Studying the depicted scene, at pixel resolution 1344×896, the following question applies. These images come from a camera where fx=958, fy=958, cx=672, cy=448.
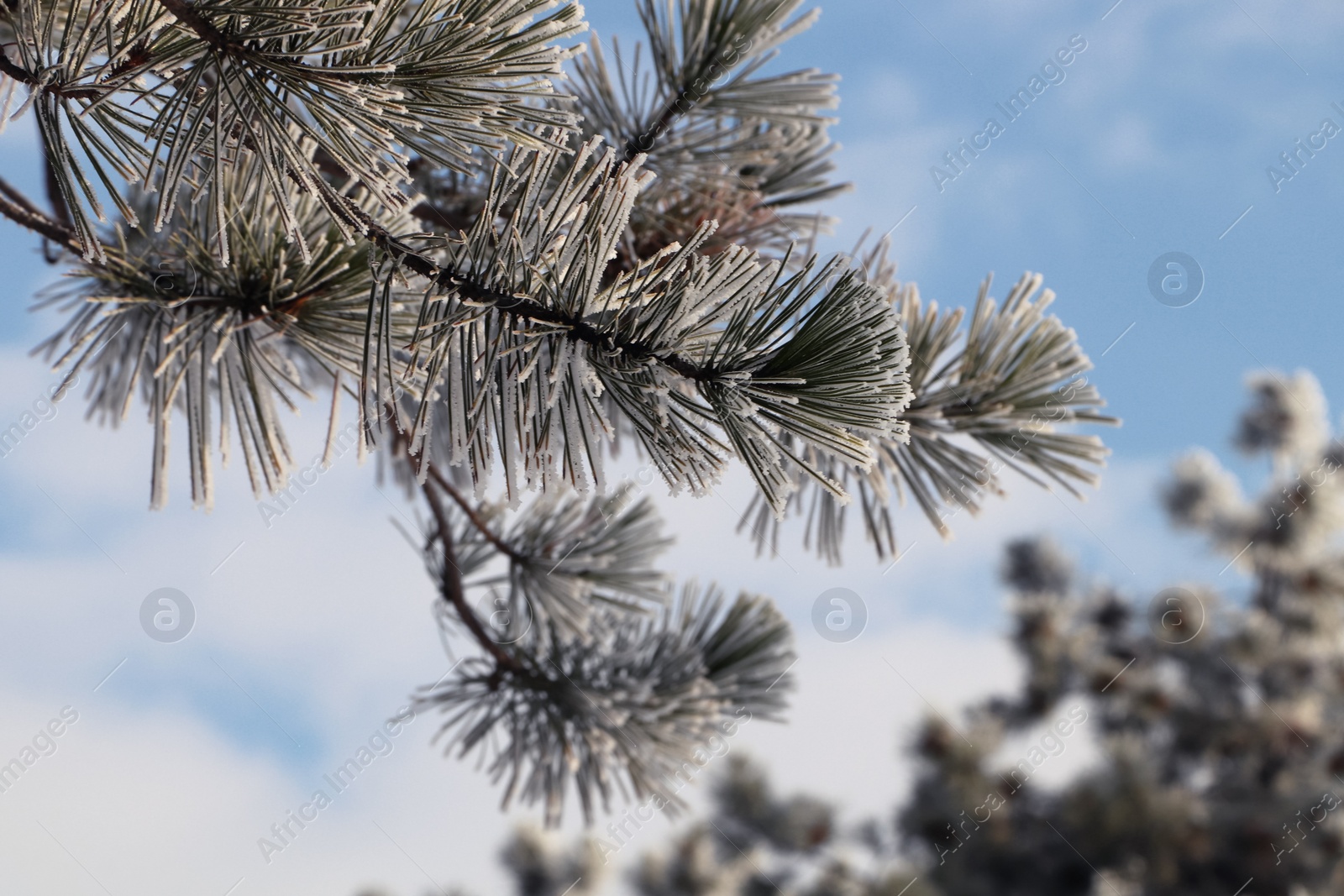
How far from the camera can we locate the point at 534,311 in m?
0.44

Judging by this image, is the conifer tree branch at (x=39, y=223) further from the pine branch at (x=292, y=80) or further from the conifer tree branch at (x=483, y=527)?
the conifer tree branch at (x=483, y=527)

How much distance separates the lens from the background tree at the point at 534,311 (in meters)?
0.44

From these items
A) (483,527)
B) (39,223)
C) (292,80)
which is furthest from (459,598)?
(292,80)

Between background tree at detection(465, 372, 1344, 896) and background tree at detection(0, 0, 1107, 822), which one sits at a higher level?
background tree at detection(0, 0, 1107, 822)

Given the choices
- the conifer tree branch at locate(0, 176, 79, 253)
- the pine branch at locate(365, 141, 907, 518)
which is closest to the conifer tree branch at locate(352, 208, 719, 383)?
the pine branch at locate(365, 141, 907, 518)

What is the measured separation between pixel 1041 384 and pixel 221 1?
58cm

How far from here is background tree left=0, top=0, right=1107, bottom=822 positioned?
0.44 m

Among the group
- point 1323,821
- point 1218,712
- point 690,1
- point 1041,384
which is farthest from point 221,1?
point 1218,712

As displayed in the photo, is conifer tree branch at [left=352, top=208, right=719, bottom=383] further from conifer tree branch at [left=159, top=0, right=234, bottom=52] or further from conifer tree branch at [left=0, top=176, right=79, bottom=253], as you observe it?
conifer tree branch at [left=0, top=176, right=79, bottom=253]

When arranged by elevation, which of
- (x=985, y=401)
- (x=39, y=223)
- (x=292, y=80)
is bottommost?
(x=985, y=401)

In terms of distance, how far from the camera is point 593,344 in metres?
0.45

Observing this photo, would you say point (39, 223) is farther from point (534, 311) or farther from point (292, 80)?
point (534, 311)

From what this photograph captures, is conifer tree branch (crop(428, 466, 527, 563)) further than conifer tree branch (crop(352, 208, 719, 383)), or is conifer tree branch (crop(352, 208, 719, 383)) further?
conifer tree branch (crop(428, 466, 527, 563))

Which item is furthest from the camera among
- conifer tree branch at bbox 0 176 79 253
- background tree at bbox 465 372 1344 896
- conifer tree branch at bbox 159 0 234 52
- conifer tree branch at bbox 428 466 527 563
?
background tree at bbox 465 372 1344 896
